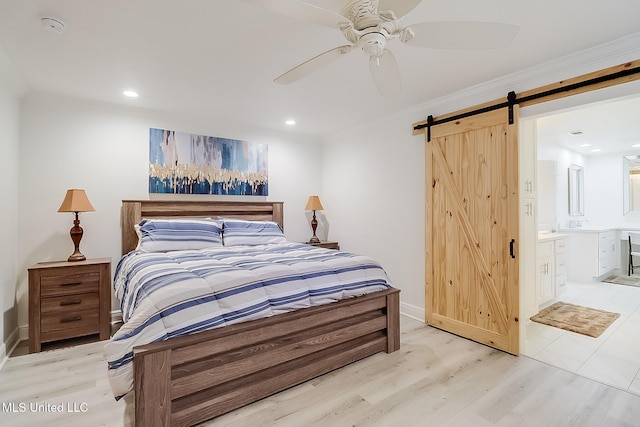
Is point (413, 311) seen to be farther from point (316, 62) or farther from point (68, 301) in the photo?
point (68, 301)

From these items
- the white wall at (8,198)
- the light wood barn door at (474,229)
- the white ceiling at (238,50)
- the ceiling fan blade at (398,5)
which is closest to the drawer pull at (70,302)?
the white wall at (8,198)

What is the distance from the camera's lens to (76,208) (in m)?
2.93

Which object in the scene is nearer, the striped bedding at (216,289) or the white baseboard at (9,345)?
the striped bedding at (216,289)

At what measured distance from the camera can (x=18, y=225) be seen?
2996 mm

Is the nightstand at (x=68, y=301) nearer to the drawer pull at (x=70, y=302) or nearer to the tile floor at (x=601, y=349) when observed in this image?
the drawer pull at (x=70, y=302)

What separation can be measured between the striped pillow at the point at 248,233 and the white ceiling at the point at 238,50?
1.43 meters

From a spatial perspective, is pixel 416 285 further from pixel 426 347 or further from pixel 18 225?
pixel 18 225

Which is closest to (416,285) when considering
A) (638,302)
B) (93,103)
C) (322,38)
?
(322,38)

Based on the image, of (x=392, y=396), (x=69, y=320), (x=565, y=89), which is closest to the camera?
(x=392, y=396)

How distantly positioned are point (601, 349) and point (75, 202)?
5.10m

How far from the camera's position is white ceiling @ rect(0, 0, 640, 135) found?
1799mm

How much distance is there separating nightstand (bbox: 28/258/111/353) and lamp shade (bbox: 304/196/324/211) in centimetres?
261

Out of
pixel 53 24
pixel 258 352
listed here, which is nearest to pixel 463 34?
pixel 258 352

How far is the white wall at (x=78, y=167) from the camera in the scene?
10.0 ft
